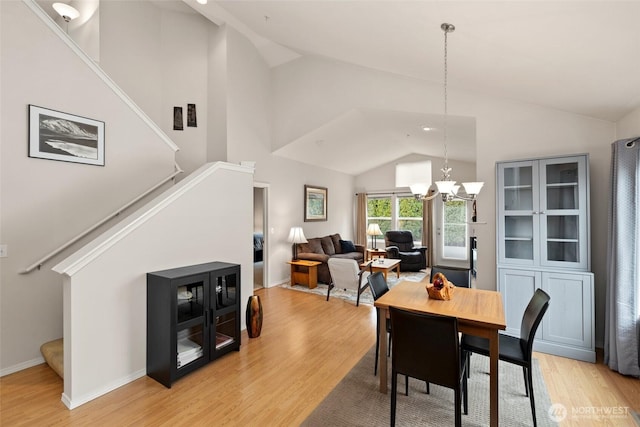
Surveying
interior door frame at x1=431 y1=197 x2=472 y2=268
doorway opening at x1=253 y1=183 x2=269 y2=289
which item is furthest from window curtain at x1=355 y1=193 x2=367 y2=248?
doorway opening at x1=253 y1=183 x2=269 y2=289

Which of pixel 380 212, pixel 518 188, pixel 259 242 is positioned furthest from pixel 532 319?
pixel 259 242

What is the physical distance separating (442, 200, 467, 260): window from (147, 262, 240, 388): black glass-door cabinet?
21.9ft

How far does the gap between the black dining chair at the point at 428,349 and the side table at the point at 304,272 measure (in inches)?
151

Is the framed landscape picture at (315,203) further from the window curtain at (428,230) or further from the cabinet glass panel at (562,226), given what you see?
the cabinet glass panel at (562,226)

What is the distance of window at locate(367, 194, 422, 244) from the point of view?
8570 mm

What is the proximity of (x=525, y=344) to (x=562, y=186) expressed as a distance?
189 cm

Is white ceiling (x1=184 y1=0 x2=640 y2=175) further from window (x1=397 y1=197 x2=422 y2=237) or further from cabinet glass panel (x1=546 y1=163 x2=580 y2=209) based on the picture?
window (x1=397 y1=197 x2=422 y2=237)

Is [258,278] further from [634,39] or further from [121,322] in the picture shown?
[634,39]

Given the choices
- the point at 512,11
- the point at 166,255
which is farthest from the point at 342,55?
the point at 166,255

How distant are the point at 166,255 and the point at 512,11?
3.38m

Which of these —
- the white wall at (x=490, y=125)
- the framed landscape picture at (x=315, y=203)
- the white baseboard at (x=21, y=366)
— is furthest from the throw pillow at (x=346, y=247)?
the white baseboard at (x=21, y=366)

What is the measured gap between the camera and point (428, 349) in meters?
1.86

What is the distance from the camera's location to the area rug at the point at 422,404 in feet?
6.78

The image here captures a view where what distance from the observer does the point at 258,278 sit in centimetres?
658
